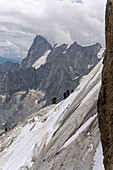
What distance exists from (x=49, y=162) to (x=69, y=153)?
1.94 meters

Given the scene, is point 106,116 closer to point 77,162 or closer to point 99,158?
point 99,158

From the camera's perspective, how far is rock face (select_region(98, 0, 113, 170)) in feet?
19.3

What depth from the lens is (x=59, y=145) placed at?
11.5 metres

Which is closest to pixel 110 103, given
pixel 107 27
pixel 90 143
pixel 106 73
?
pixel 106 73

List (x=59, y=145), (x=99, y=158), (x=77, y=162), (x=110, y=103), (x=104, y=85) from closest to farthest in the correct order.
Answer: (x=110, y=103) → (x=104, y=85) → (x=99, y=158) → (x=77, y=162) → (x=59, y=145)

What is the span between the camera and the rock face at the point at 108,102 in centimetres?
588

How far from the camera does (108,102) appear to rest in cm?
617

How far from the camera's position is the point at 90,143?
29.5 ft

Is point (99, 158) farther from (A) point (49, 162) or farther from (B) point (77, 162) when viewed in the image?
(A) point (49, 162)

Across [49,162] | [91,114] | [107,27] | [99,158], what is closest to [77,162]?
[99,158]

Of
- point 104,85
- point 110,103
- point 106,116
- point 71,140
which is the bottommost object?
point 71,140

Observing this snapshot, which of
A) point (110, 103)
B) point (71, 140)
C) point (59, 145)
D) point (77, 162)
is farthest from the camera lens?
point (59, 145)

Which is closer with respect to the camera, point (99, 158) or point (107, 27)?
point (107, 27)

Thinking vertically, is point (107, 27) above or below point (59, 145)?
above
